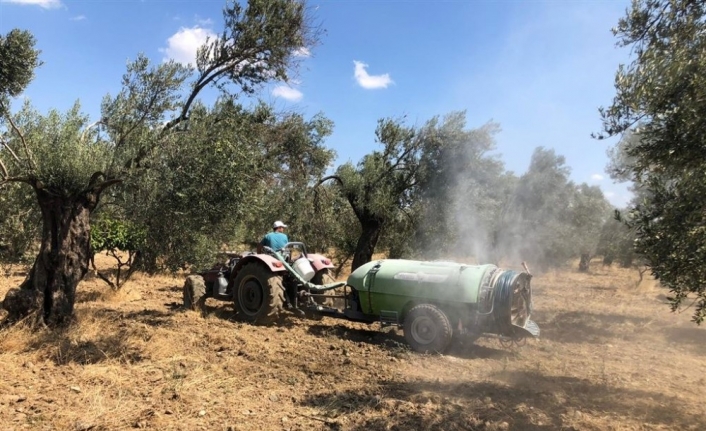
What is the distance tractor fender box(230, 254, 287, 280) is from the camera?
25.9 feet

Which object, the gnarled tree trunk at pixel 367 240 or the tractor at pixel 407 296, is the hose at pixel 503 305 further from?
the gnarled tree trunk at pixel 367 240

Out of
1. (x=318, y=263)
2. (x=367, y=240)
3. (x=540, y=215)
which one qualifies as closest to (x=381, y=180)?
(x=367, y=240)

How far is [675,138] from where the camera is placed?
12.8ft

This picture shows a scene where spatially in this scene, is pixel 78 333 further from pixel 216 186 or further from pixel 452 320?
pixel 452 320

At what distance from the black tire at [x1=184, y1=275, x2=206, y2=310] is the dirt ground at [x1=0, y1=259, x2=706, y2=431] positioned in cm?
29

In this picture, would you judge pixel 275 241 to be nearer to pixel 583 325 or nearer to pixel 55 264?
pixel 55 264

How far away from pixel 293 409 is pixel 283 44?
5812 millimetres

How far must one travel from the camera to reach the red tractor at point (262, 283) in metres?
7.84

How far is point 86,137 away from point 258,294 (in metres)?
3.69

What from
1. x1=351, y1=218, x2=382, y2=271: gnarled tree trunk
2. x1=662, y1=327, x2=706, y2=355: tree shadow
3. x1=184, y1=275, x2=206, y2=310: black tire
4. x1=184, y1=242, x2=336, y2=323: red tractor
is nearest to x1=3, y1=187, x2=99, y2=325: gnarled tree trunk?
x1=184, y1=275, x2=206, y2=310: black tire

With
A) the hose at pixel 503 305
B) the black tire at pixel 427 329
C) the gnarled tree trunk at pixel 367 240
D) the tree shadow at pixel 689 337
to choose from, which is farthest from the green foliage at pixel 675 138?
the gnarled tree trunk at pixel 367 240

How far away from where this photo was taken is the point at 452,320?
6.52m

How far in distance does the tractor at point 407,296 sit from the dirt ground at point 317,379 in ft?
1.03

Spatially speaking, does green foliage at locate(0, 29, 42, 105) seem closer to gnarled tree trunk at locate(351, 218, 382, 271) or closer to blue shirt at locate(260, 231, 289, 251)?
blue shirt at locate(260, 231, 289, 251)
